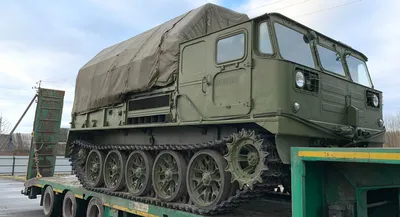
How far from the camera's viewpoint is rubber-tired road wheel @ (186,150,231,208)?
548 centimetres

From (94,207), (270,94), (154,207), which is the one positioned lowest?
(94,207)

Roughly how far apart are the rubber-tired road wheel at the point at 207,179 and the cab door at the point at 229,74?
70 centimetres

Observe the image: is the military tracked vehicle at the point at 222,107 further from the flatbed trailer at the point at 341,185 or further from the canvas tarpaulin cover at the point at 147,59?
the flatbed trailer at the point at 341,185

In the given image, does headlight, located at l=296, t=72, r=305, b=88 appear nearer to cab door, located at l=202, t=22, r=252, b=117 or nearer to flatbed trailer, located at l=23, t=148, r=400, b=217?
cab door, located at l=202, t=22, r=252, b=117

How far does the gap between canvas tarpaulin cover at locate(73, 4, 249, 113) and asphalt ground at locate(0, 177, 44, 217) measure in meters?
4.24

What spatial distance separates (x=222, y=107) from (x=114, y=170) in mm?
3737

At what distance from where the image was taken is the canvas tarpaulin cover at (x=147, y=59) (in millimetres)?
7133

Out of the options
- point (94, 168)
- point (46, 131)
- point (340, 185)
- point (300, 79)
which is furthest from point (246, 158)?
Result: point (46, 131)

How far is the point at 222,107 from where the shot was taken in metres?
5.70

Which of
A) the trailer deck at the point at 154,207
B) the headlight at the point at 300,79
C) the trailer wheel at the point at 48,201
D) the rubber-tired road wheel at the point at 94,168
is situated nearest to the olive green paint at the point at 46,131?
the trailer wheel at the point at 48,201

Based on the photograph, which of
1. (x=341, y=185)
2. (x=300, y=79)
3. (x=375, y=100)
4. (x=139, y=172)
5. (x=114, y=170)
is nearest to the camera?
(x=341, y=185)

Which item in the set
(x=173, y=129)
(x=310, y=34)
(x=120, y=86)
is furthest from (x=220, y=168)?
(x=120, y=86)

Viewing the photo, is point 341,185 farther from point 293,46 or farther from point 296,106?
point 293,46

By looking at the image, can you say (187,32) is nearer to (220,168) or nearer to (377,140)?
(220,168)
